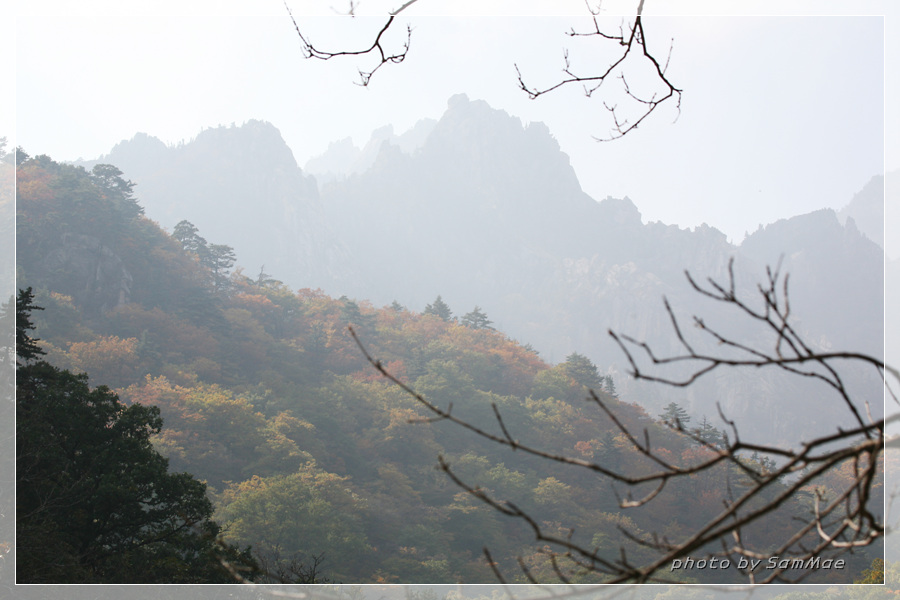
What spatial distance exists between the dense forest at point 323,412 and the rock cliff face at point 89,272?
2.6 inches

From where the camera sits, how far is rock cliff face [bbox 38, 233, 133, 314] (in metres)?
23.8

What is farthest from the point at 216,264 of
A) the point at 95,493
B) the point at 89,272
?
the point at 95,493

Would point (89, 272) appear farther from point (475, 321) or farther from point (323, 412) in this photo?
point (475, 321)

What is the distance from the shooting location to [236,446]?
1811 cm

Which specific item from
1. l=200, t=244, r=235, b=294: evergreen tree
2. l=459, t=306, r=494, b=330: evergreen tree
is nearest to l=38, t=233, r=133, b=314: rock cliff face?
l=200, t=244, r=235, b=294: evergreen tree

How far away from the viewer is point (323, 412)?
75.0 feet

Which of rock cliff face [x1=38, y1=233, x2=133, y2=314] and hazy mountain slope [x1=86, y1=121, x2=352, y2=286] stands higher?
hazy mountain slope [x1=86, y1=121, x2=352, y2=286]

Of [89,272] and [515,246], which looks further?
[515,246]

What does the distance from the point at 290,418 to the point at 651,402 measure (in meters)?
52.0

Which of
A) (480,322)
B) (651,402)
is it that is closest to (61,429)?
(480,322)

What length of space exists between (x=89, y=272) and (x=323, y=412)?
38.2ft

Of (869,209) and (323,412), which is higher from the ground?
(869,209)

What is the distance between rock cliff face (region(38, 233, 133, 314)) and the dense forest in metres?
0.06

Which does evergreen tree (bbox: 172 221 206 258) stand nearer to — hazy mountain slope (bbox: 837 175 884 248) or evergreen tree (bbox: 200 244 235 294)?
evergreen tree (bbox: 200 244 235 294)
